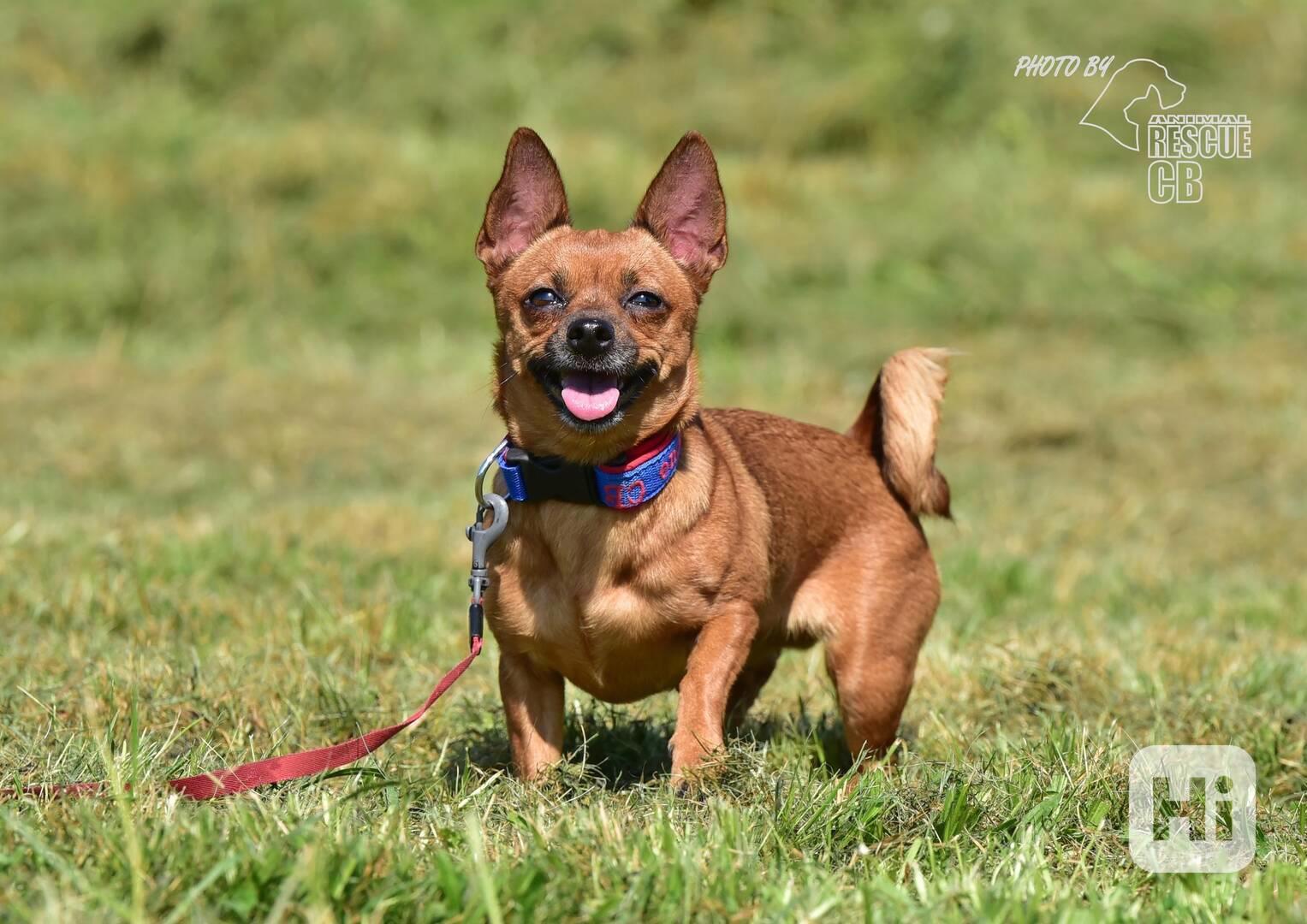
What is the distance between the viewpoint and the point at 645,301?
3.55 metres

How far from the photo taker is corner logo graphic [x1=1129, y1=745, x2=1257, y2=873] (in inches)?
116

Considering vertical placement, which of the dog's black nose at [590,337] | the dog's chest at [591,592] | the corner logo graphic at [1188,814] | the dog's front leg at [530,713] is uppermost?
the dog's black nose at [590,337]

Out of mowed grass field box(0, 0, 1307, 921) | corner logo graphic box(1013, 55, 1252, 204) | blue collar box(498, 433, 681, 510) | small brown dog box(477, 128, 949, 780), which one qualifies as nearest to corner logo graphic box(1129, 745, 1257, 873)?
→ mowed grass field box(0, 0, 1307, 921)

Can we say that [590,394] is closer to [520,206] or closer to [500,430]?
[520,206]

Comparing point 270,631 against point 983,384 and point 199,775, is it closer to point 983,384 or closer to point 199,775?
point 199,775

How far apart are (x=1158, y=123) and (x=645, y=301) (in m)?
9.01

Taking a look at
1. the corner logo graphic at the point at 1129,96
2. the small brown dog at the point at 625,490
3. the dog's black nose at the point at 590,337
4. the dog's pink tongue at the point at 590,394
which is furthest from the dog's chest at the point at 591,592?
the corner logo graphic at the point at 1129,96

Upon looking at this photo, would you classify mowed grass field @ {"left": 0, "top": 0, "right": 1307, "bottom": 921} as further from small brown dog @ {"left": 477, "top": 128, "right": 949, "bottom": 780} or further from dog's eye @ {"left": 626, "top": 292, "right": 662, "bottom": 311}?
dog's eye @ {"left": 626, "top": 292, "right": 662, "bottom": 311}

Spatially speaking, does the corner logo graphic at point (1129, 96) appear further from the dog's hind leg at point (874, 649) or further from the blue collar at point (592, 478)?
the blue collar at point (592, 478)

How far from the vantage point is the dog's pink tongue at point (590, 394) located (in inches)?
131

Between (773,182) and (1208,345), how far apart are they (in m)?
3.57

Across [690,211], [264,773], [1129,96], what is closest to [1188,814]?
[690,211]

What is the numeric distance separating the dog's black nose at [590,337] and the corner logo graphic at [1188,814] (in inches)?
57.6

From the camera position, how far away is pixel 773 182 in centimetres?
1186
